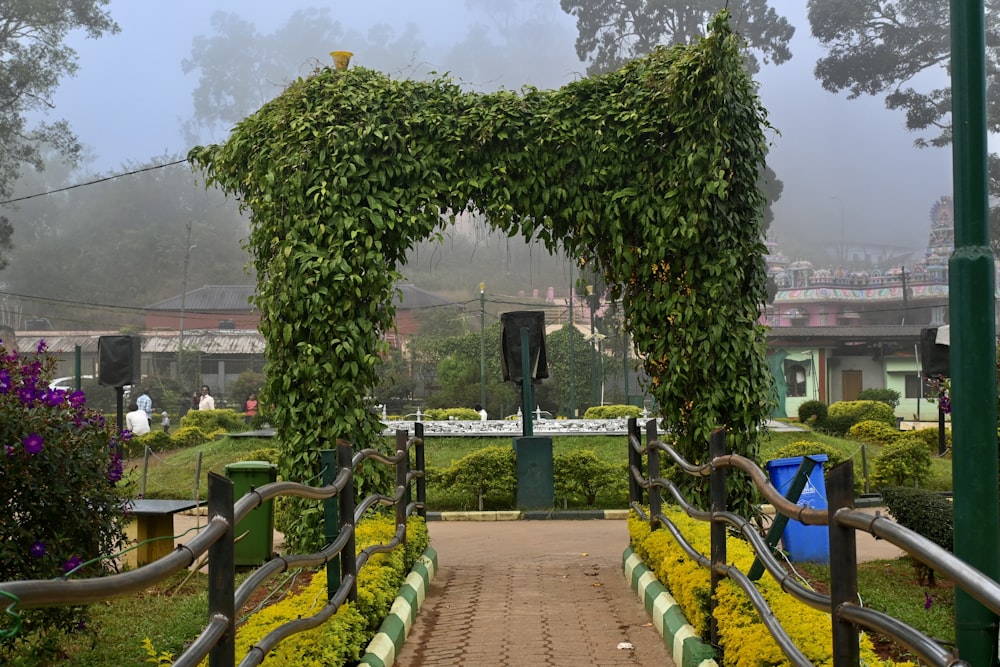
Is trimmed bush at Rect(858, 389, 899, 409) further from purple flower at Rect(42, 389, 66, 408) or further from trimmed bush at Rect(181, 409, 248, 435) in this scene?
purple flower at Rect(42, 389, 66, 408)

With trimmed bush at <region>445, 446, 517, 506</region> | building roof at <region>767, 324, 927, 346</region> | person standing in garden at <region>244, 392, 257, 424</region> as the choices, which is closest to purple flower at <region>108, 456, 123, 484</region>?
trimmed bush at <region>445, 446, 517, 506</region>

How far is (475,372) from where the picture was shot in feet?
117

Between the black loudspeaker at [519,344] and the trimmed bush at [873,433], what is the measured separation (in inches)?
345

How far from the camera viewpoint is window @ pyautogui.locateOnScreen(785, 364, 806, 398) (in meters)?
38.3

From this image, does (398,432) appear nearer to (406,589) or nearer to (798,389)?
(406,589)

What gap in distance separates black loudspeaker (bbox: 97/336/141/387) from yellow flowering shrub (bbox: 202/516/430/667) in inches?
358

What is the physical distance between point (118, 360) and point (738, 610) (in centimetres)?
1192

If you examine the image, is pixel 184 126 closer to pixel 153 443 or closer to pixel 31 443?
pixel 153 443

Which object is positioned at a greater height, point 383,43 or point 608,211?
point 383,43

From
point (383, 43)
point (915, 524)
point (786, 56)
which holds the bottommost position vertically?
point (915, 524)

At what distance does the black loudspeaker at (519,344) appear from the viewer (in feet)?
42.5

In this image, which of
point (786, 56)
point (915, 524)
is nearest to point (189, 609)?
point (915, 524)

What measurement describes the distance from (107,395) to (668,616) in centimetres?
4390

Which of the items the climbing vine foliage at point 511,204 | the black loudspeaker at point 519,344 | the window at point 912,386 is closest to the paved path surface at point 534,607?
the climbing vine foliage at point 511,204
